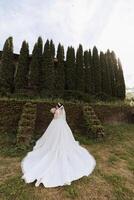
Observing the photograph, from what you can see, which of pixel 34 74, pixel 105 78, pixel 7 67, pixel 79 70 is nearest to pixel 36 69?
pixel 34 74

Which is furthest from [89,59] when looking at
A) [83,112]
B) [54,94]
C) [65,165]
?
[65,165]

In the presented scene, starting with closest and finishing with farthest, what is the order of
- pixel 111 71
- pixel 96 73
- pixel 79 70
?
pixel 79 70, pixel 96 73, pixel 111 71

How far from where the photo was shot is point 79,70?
65.2 ft

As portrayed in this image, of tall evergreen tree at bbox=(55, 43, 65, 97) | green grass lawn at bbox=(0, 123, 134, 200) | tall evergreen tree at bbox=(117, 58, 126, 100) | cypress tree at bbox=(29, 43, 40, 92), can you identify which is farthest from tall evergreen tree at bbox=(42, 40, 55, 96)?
green grass lawn at bbox=(0, 123, 134, 200)

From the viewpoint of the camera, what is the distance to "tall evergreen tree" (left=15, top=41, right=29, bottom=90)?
17.6m

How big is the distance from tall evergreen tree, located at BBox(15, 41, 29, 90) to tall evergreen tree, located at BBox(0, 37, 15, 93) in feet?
2.19

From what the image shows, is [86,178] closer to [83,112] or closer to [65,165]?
[65,165]

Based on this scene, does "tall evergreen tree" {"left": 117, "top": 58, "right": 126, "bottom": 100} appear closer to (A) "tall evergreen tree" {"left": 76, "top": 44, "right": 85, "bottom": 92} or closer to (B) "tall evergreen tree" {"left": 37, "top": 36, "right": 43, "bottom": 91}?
(A) "tall evergreen tree" {"left": 76, "top": 44, "right": 85, "bottom": 92}

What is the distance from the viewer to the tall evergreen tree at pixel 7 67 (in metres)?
17.3

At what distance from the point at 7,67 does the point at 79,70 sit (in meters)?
6.97

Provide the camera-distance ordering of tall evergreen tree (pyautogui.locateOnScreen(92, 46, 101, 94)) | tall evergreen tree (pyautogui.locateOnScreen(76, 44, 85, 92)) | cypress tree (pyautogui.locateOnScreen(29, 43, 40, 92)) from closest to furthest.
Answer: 1. cypress tree (pyautogui.locateOnScreen(29, 43, 40, 92))
2. tall evergreen tree (pyautogui.locateOnScreen(76, 44, 85, 92))
3. tall evergreen tree (pyautogui.locateOnScreen(92, 46, 101, 94))

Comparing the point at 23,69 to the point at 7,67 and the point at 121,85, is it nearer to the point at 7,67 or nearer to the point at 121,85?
the point at 7,67

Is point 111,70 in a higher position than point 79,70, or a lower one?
higher

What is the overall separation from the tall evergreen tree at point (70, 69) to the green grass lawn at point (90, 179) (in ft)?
34.4
